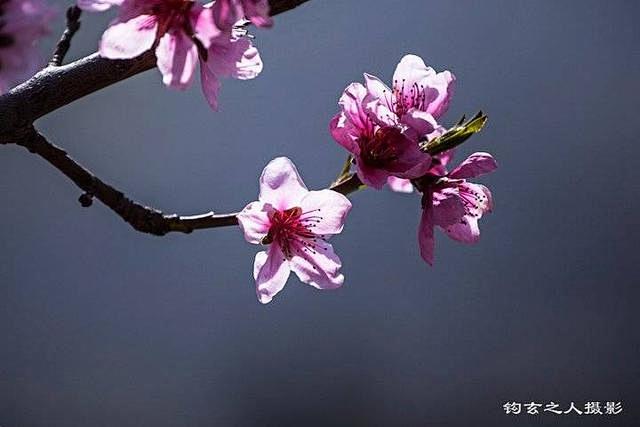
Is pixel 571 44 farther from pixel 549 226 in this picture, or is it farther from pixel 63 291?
pixel 63 291

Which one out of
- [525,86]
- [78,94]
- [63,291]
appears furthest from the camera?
[525,86]

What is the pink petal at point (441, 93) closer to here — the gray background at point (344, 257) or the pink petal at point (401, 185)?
the pink petal at point (401, 185)

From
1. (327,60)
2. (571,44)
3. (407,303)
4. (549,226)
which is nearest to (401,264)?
(407,303)

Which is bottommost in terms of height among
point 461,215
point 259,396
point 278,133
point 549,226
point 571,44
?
point 461,215

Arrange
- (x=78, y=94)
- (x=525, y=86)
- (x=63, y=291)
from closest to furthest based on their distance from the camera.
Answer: (x=78, y=94) → (x=63, y=291) → (x=525, y=86)

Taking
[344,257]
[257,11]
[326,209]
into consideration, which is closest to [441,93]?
[326,209]

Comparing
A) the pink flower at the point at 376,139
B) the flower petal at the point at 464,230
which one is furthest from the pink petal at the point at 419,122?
the flower petal at the point at 464,230

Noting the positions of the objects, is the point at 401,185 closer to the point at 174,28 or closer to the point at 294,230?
the point at 294,230

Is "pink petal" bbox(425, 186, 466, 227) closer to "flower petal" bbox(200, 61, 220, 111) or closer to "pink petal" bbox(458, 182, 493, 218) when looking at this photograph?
"pink petal" bbox(458, 182, 493, 218)

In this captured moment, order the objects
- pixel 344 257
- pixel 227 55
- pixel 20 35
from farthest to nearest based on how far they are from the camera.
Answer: pixel 344 257, pixel 227 55, pixel 20 35
